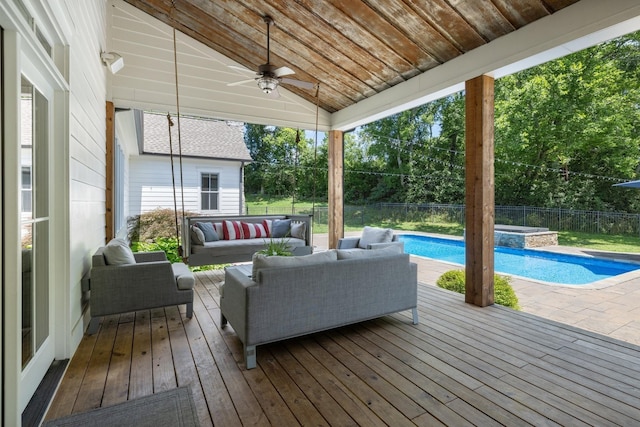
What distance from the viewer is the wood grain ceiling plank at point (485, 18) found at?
10.5 feet

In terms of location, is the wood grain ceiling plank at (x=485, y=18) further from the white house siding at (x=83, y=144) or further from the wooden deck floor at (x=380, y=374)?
A: the white house siding at (x=83, y=144)

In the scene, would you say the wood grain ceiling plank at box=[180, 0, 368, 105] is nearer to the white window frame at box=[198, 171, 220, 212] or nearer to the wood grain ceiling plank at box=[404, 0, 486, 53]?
the wood grain ceiling plank at box=[404, 0, 486, 53]

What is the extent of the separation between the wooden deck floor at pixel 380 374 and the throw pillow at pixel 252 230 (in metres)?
2.75

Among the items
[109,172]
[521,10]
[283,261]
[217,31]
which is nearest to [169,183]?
[109,172]

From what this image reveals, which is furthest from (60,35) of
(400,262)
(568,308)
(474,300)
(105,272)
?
(568,308)

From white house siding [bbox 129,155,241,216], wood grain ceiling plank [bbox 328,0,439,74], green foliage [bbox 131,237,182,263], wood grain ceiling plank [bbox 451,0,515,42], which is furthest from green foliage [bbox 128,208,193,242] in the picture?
wood grain ceiling plank [bbox 451,0,515,42]

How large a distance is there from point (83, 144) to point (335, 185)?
4.29 meters

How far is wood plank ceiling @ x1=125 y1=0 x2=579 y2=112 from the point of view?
3373 millimetres

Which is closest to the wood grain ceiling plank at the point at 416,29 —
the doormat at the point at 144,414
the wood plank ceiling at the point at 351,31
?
the wood plank ceiling at the point at 351,31

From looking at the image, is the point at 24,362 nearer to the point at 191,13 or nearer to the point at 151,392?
the point at 151,392

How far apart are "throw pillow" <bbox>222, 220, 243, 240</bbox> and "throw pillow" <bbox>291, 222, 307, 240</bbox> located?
0.97 m

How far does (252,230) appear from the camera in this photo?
616 cm

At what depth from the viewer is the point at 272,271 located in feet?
8.29

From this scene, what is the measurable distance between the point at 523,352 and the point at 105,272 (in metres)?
3.70
